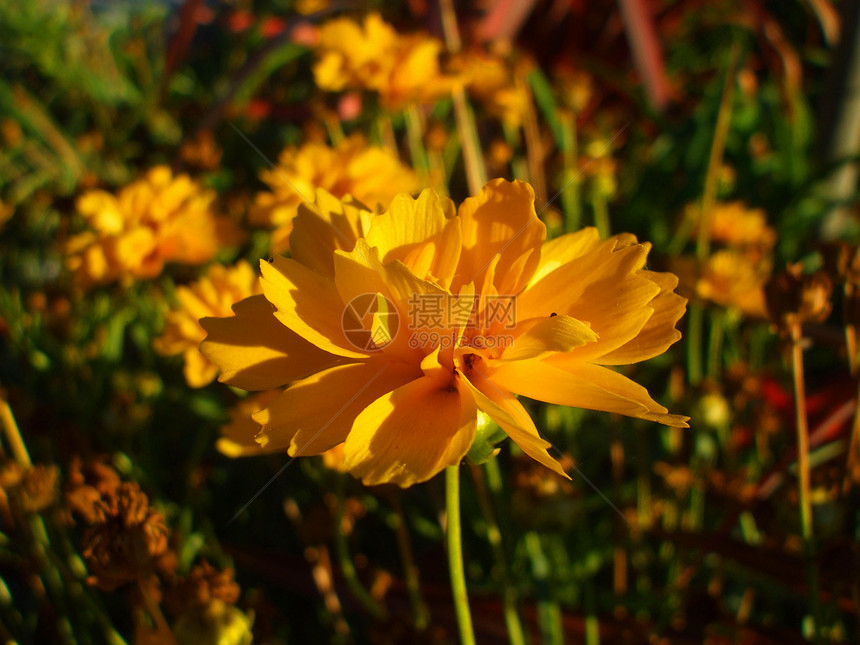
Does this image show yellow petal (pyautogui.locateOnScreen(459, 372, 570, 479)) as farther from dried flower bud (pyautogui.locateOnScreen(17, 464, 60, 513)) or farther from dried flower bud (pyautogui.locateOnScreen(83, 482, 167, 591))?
dried flower bud (pyautogui.locateOnScreen(17, 464, 60, 513))

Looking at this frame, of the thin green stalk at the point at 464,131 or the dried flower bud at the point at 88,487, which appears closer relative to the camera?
the dried flower bud at the point at 88,487

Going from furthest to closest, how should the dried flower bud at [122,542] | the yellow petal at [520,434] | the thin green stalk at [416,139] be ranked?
the thin green stalk at [416,139] → the dried flower bud at [122,542] → the yellow petal at [520,434]

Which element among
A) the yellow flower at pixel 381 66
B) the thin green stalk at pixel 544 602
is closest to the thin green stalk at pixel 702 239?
the thin green stalk at pixel 544 602

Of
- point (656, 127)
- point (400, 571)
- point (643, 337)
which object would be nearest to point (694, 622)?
point (400, 571)

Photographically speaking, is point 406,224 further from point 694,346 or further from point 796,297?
point 694,346

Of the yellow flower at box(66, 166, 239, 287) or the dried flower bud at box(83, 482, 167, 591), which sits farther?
the yellow flower at box(66, 166, 239, 287)

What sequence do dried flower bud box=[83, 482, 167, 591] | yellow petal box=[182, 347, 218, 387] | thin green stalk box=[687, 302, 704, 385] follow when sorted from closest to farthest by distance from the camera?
1. dried flower bud box=[83, 482, 167, 591]
2. yellow petal box=[182, 347, 218, 387]
3. thin green stalk box=[687, 302, 704, 385]

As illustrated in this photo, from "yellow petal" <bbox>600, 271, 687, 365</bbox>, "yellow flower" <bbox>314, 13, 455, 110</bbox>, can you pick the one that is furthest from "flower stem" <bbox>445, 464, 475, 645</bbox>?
"yellow flower" <bbox>314, 13, 455, 110</bbox>

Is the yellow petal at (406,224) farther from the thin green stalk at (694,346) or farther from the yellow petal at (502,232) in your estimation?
the thin green stalk at (694,346)
